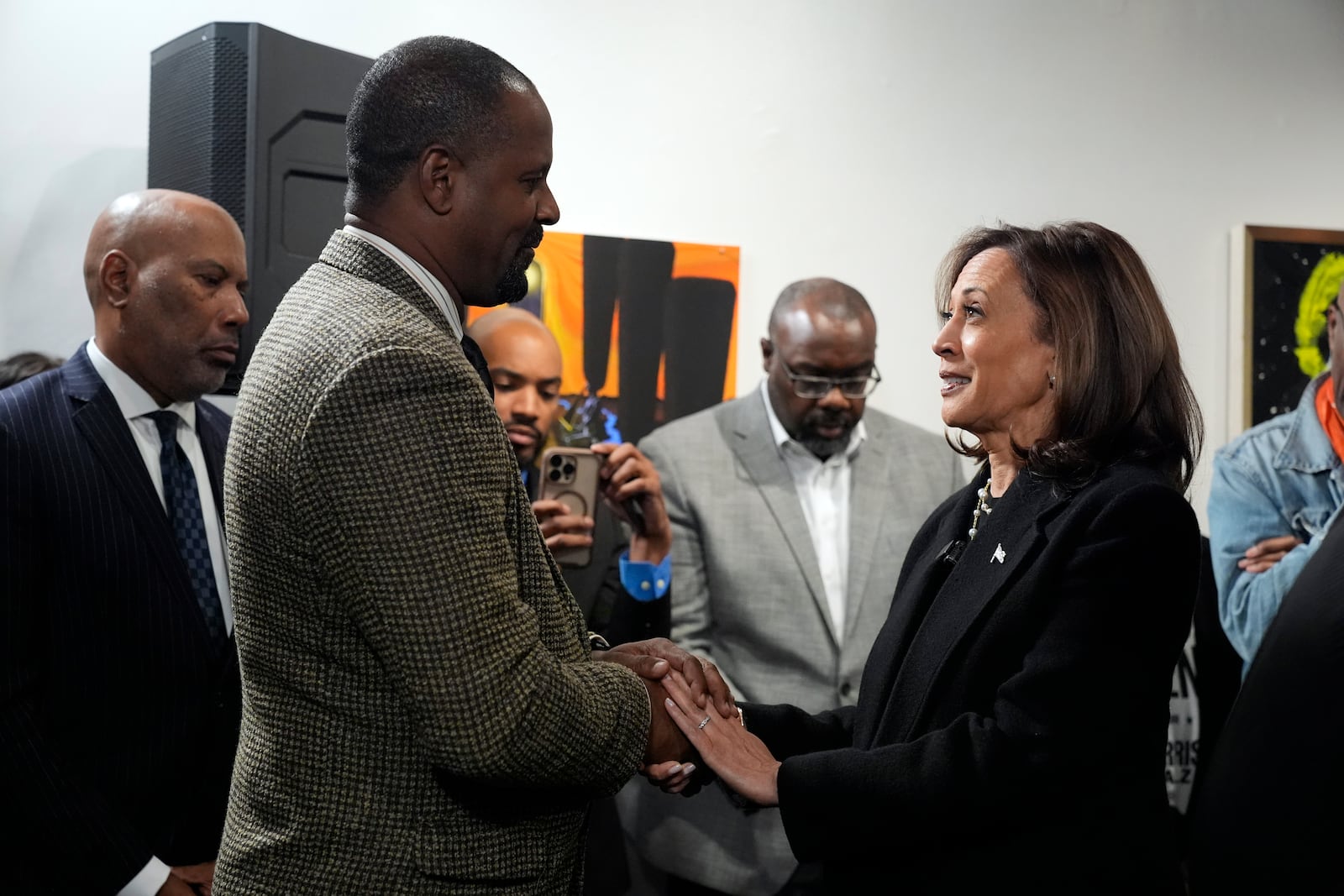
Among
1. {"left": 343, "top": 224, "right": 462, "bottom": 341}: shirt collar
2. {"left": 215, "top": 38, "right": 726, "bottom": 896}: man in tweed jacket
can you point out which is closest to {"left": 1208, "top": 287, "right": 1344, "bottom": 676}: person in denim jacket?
{"left": 215, "top": 38, "right": 726, "bottom": 896}: man in tweed jacket

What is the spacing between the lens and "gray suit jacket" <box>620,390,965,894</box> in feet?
9.95

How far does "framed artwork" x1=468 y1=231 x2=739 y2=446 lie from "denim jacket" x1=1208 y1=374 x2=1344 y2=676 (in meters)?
1.49

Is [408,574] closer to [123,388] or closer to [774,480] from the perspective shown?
[123,388]

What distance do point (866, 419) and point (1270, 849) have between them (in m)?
2.04

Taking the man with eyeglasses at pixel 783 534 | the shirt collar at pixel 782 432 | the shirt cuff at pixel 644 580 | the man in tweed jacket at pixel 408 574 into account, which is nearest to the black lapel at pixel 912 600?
the man in tweed jacket at pixel 408 574

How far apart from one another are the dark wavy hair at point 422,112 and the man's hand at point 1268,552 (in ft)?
7.67

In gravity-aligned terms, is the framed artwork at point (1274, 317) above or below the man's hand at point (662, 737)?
above

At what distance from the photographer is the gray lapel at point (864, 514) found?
10.5ft

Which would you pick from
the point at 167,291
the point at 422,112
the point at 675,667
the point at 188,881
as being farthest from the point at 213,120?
the point at 675,667

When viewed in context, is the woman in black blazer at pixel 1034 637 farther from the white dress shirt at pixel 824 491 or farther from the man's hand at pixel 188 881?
the white dress shirt at pixel 824 491

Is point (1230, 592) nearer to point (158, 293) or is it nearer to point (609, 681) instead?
point (609, 681)

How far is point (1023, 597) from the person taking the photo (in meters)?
1.67

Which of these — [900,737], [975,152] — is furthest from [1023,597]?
[975,152]

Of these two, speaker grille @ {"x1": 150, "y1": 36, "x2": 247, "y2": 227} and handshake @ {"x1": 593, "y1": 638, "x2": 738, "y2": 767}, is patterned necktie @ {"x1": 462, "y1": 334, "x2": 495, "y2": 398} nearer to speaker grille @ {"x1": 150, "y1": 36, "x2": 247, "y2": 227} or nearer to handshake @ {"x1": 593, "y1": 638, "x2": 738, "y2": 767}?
handshake @ {"x1": 593, "y1": 638, "x2": 738, "y2": 767}
